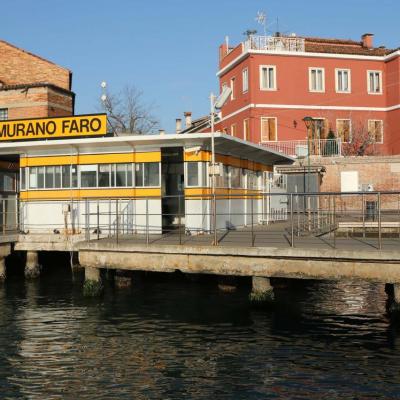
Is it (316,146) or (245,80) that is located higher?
(245,80)

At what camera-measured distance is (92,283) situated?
52.2 ft

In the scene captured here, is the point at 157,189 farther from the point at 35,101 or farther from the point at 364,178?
the point at 35,101

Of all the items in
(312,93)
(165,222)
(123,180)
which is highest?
(312,93)

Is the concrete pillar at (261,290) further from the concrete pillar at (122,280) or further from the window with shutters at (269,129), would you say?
the window with shutters at (269,129)

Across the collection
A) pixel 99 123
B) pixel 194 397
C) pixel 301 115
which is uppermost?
pixel 301 115

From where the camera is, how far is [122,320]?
539 inches

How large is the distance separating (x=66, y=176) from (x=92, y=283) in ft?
20.3

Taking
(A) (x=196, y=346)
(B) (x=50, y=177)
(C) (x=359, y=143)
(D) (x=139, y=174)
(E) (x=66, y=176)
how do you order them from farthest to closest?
(C) (x=359, y=143) → (B) (x=50, y=177) → (E) (x=66, y=176) → (D) (x=139, y=174) → (A) (x=196, y=346)

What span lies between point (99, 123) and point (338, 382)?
14921mm

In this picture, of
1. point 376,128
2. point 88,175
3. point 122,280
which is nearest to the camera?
point 122,280

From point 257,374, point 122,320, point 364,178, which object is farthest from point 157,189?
point 364,178

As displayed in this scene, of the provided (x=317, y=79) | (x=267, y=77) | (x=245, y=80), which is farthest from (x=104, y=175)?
(x=317, y=79)

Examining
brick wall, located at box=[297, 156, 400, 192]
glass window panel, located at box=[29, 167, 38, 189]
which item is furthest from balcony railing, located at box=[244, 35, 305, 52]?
glass window panel, located at box=[29, 167, 38, 189]

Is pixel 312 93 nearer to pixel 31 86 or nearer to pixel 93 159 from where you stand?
pixel 31 86
